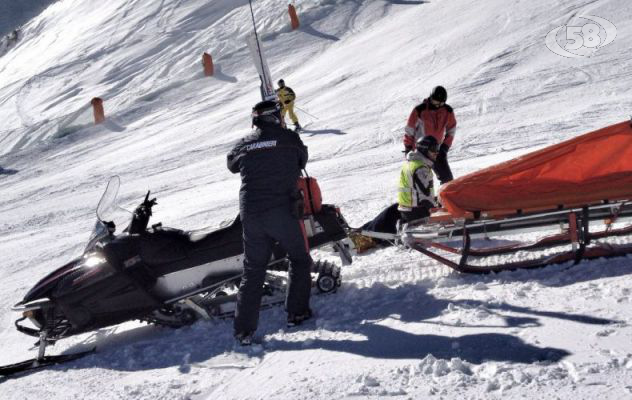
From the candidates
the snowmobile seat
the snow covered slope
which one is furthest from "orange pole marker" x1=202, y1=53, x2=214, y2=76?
the snowmobile seat

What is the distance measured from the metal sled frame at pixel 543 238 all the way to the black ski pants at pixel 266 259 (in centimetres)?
86

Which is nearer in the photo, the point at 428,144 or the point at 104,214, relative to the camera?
the point at 104,214

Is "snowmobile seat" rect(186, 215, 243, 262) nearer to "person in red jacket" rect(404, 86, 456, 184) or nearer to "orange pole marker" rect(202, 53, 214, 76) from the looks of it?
"person in red jacket" rect(404, 86, 456, 184)


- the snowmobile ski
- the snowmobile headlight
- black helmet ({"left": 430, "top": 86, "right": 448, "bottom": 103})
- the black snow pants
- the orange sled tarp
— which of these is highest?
black helmet ({"left": 430, "top": 86, "right": 448, "bottom": 103})

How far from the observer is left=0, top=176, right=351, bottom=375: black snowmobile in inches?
182

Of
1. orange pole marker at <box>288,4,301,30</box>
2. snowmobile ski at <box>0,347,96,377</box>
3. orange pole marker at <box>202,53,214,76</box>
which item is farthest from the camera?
orange pole marker at <box>288,4,301,30</box>

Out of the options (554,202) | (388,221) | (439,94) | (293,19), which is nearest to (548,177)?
(554,202)

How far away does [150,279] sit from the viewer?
15.4 ft

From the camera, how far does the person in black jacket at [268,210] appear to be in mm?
4105

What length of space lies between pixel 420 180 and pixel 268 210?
155 centimetres

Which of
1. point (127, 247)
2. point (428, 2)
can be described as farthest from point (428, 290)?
point (428, 2)

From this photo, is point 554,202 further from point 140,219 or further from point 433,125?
point 140,219

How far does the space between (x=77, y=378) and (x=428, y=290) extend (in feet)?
7.67

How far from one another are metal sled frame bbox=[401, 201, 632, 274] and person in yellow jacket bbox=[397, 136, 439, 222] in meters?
0.49
